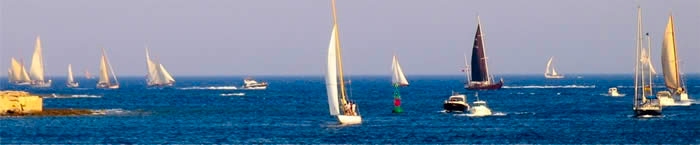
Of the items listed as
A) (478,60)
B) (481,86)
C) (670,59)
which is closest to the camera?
(670,59)

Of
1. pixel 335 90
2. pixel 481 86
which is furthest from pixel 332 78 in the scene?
pixel 481 86

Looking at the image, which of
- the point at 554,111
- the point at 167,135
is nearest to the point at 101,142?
the point at 167,135

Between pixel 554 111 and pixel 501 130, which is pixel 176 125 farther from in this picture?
pixel 554 111

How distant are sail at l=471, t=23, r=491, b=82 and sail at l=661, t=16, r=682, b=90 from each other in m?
62.2

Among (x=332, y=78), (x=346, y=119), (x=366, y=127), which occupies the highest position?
(x=332, y=78)

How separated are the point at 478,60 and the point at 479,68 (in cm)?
128

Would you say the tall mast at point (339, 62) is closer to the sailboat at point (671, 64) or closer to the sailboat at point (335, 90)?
the sailboat at point (335, 90)

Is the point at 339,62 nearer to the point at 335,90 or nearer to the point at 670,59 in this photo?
the point at 335,90

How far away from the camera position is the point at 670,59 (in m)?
123

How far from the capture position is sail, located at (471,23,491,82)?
187 metres

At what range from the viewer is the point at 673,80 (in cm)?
12438

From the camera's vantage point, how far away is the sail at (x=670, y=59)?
122 metres

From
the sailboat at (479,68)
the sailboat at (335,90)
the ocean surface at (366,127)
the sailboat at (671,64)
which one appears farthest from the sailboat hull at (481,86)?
the sailboat at (335,90)

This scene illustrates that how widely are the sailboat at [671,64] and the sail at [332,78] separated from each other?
44.8 meters
